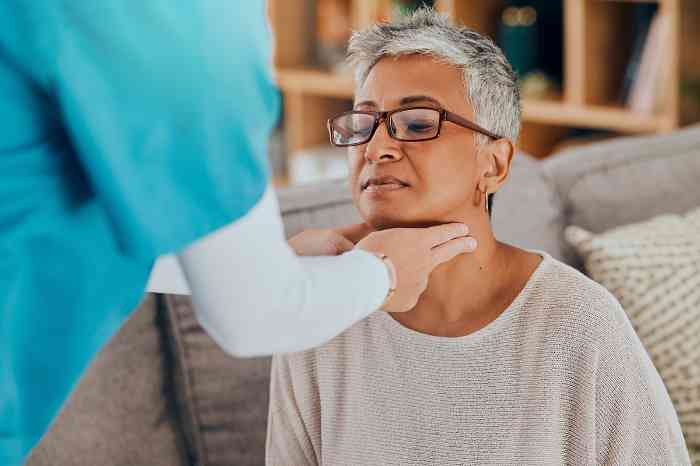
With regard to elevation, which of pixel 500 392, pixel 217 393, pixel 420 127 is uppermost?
pixel 420 127

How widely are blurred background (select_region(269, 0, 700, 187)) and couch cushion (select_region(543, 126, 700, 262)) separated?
77 centimetres

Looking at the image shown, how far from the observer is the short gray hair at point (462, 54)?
4.59ft

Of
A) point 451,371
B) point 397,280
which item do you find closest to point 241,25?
point 397,280

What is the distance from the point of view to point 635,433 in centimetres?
135

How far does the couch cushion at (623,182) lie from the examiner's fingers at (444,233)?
2.27 ft

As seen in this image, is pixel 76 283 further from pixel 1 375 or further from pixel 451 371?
pixel 451 371

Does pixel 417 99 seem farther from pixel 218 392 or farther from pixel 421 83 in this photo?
pixel 218 392

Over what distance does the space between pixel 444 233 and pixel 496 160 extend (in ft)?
0.56

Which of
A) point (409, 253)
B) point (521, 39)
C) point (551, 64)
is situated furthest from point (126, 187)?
point (551, 64)

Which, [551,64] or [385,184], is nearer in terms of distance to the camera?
[385,184]

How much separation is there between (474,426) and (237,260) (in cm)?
61

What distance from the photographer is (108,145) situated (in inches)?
33.9

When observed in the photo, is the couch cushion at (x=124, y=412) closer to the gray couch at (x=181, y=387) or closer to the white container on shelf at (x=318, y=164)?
the gray couch at (x=181, y=387)

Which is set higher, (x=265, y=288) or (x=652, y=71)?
(x=265, y=288)
